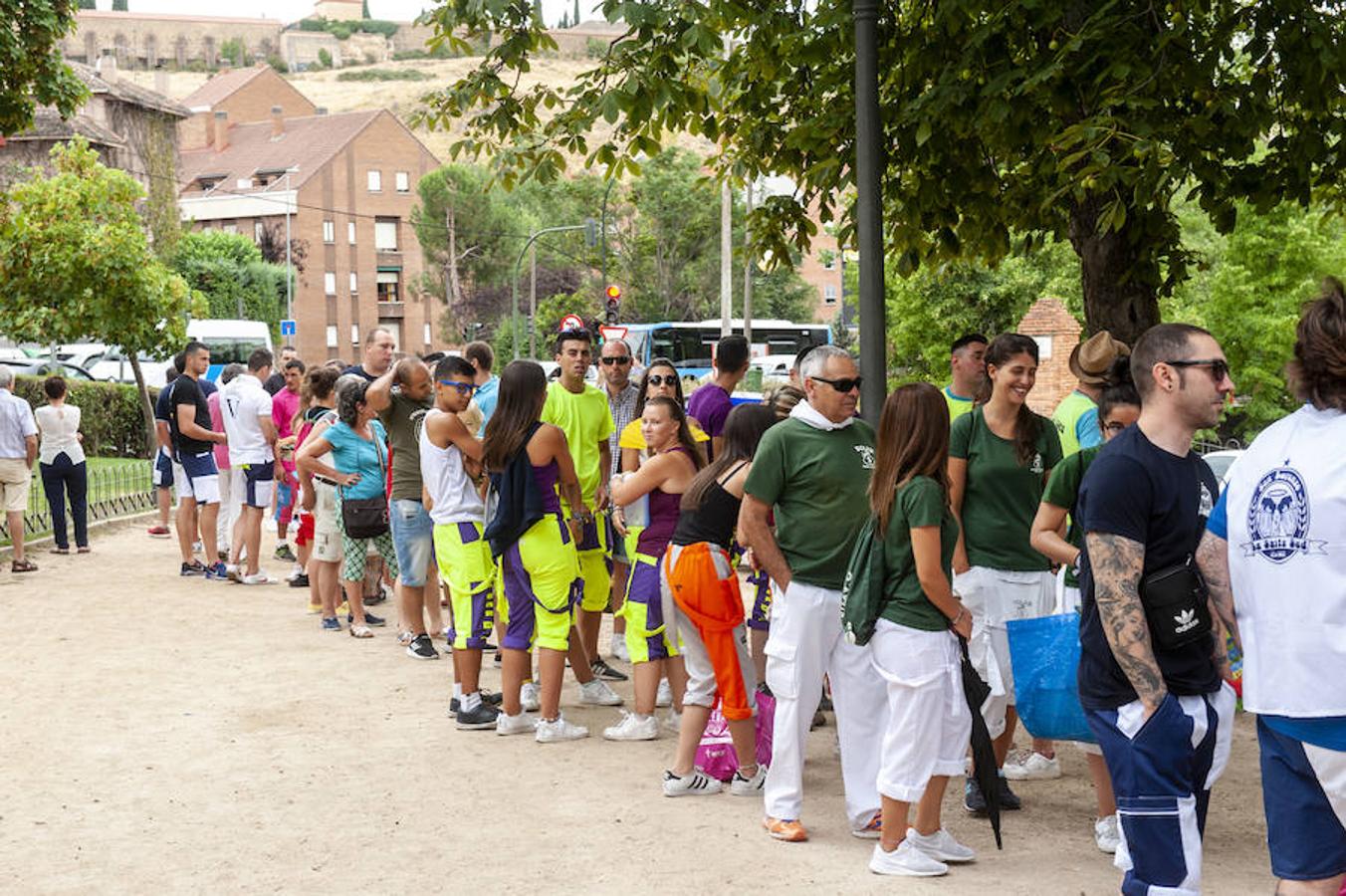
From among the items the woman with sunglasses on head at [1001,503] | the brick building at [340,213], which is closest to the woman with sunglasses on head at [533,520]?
the woman with sunglasses on head at [1001,503]

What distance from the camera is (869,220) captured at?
6.98 m

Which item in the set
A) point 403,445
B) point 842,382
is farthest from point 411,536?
point 842,382

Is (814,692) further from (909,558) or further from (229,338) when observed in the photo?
(229,338)

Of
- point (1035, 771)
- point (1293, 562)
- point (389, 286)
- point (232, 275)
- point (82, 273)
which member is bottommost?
point (1035, 771)

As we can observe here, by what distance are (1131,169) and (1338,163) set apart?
2507mm

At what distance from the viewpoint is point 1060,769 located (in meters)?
7.26

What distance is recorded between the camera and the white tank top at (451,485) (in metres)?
8.36

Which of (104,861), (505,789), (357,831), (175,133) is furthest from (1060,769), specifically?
(175,133)

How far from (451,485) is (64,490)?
9.02 metres

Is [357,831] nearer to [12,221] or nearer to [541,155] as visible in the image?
Result: [541,155]

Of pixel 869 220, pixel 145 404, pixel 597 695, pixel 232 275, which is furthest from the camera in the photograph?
pixel 232 275

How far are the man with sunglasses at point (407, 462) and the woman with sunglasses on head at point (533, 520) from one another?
2195 mm

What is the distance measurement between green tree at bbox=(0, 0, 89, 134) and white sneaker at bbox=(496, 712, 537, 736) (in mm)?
9864

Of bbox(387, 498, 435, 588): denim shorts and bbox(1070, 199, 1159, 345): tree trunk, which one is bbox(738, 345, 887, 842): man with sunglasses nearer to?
bbox(1070, 199, 1159, 345): tree trunk
